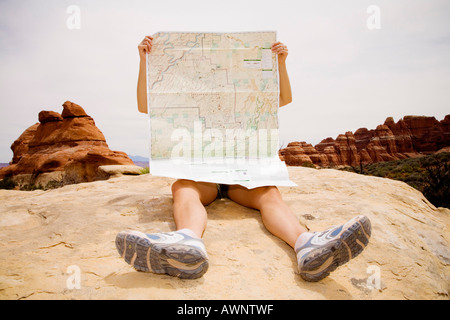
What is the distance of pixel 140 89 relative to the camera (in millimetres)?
2223

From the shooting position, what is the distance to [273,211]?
1.80 metres

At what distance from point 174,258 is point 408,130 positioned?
64880 mm

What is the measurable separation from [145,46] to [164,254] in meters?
1.77

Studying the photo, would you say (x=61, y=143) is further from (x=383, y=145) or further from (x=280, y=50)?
(x=383, y=145)

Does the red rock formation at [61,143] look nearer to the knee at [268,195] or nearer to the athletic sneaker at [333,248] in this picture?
the knee at [268,195]

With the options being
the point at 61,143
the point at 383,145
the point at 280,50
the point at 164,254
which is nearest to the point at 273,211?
the point at 164,254

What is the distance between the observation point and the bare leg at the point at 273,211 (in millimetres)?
1629

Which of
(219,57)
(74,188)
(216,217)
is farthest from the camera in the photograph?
(74,188)

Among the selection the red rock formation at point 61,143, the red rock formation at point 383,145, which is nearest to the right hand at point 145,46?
the red rock formation at point 61,143

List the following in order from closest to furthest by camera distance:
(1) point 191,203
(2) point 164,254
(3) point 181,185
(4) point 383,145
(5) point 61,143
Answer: (2) point 164,254, (1) point 191,203, (3) point 181,185, (5) point 61,143, (4) point 383,145

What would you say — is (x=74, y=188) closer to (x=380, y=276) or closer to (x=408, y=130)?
(x=380, y=276)

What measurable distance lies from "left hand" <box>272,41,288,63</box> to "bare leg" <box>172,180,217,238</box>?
4.22 ft

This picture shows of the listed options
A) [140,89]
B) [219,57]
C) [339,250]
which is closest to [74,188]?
[140,89]

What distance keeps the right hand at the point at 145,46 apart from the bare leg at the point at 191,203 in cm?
119
